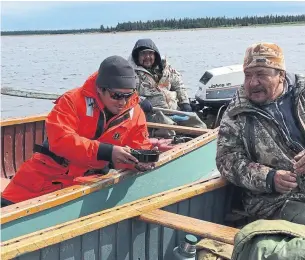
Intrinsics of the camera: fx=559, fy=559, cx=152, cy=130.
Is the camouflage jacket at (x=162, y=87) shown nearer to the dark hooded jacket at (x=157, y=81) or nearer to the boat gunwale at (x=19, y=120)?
the dark hooded jacket at (x=157, y=81)

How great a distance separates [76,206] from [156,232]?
75cm

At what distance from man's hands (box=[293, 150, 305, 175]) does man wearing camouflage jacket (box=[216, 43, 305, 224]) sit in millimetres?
74

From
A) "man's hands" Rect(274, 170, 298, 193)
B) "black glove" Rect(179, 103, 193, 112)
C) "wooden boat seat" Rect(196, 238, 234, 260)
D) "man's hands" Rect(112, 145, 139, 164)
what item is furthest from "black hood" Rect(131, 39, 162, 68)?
"wooden boat seat" Rect(196, 238, 234, 260)

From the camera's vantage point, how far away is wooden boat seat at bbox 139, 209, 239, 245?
3086 mm

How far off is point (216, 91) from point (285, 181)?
467 centimetres

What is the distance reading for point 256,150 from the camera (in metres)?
3.65

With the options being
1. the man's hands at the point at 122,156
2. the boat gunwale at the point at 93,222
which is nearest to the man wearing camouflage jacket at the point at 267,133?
the boat gunwale at the point at 93,222

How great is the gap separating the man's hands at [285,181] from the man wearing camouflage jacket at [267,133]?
2 centimetres

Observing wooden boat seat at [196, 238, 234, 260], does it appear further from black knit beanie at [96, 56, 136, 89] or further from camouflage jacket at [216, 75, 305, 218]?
black knit beanie at [96, 56, 136, 89]

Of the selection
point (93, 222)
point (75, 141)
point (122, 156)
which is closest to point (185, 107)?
point (122, 156)

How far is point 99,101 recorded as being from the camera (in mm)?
3846

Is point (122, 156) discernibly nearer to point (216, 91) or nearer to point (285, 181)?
point (285, 181)

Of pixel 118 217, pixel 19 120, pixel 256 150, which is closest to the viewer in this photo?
pixel 118 217

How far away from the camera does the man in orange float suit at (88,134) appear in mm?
3715
